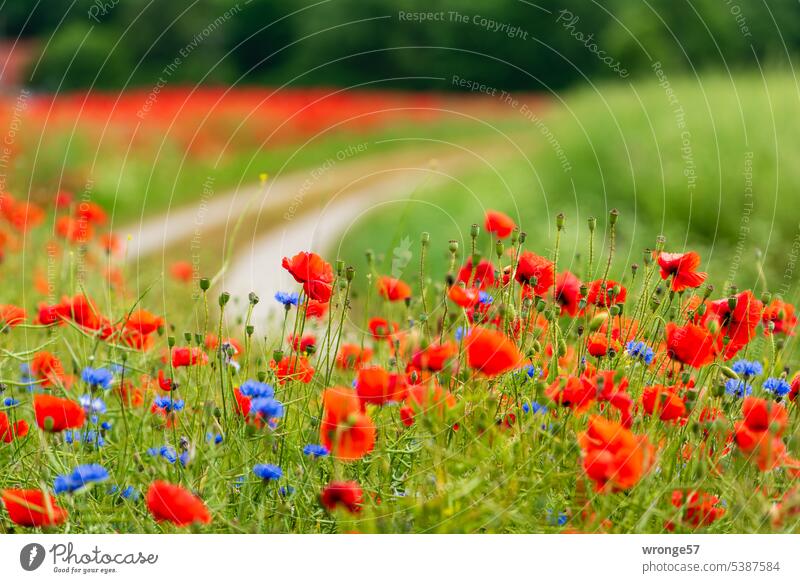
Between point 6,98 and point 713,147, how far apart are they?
329 inches

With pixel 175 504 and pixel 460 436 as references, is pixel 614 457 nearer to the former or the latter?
pixel 460 436

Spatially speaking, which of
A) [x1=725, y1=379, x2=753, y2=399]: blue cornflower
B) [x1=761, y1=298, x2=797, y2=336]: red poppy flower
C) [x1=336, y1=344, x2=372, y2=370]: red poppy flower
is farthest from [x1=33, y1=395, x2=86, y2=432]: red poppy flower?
[x1=761, y1=298, x2=797, y2=336]: red poppy flower

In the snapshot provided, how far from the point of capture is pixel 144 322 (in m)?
1.96

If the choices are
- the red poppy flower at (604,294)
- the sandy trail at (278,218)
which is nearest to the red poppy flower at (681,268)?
the red poppy flower at (604,294)

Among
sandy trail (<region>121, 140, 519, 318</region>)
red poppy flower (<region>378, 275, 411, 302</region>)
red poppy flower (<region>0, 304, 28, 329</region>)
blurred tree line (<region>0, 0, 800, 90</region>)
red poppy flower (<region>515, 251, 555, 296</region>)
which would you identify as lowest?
sandy trail (<region>121, 140, 519, 318</region>)

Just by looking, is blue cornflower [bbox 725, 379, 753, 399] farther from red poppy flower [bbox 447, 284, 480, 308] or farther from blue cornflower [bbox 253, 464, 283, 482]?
blue cornflower [bbox 253, 464, 283, 482]

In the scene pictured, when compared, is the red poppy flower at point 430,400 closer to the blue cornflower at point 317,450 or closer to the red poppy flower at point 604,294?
the blue cornflower at point 317,450

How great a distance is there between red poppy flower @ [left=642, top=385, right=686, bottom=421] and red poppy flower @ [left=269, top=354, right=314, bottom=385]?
0.69 meters

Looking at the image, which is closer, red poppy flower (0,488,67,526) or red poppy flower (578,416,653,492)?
red poppy flower (578,416,653,492)

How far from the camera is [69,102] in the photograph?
504 inches

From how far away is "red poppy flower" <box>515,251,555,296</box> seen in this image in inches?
71.1

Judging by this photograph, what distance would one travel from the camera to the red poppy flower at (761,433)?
1477mm

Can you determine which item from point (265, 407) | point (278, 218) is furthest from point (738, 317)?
point (278, 218)

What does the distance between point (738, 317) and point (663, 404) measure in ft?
1.02
